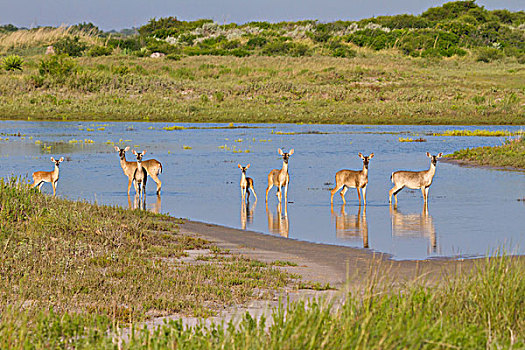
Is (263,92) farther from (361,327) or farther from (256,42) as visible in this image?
(361,327)

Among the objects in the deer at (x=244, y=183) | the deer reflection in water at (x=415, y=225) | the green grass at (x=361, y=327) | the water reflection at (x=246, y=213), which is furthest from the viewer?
the deer at (x=244, y=183)

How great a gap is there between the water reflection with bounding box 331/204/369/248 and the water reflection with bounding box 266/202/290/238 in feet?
3.13

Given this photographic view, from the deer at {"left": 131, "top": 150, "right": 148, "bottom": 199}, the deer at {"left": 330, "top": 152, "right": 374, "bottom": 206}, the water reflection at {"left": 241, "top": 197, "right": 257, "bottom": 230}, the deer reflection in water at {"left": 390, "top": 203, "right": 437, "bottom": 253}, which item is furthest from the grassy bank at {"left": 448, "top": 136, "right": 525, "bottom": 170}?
the deer at {"left": 131, "top": 150, "right": 148, "bottom": 199}

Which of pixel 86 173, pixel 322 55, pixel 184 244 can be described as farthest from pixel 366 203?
pixel 322 55

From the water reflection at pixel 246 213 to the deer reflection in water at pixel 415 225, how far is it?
2.84 meters

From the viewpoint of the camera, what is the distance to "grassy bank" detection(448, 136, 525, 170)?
25153 millimetres

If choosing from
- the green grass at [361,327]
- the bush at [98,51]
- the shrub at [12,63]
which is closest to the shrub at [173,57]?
the bush at [98,51]

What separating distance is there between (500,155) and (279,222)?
13349 mm

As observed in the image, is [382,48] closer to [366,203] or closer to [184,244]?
[366,203]

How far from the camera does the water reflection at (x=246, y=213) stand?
1533 cm

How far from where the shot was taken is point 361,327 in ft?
19.3

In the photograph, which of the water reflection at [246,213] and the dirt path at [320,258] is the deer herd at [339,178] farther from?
the dirt path at [320,258]

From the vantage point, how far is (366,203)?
58.1 feet

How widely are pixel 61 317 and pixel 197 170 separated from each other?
16712 millimetres
